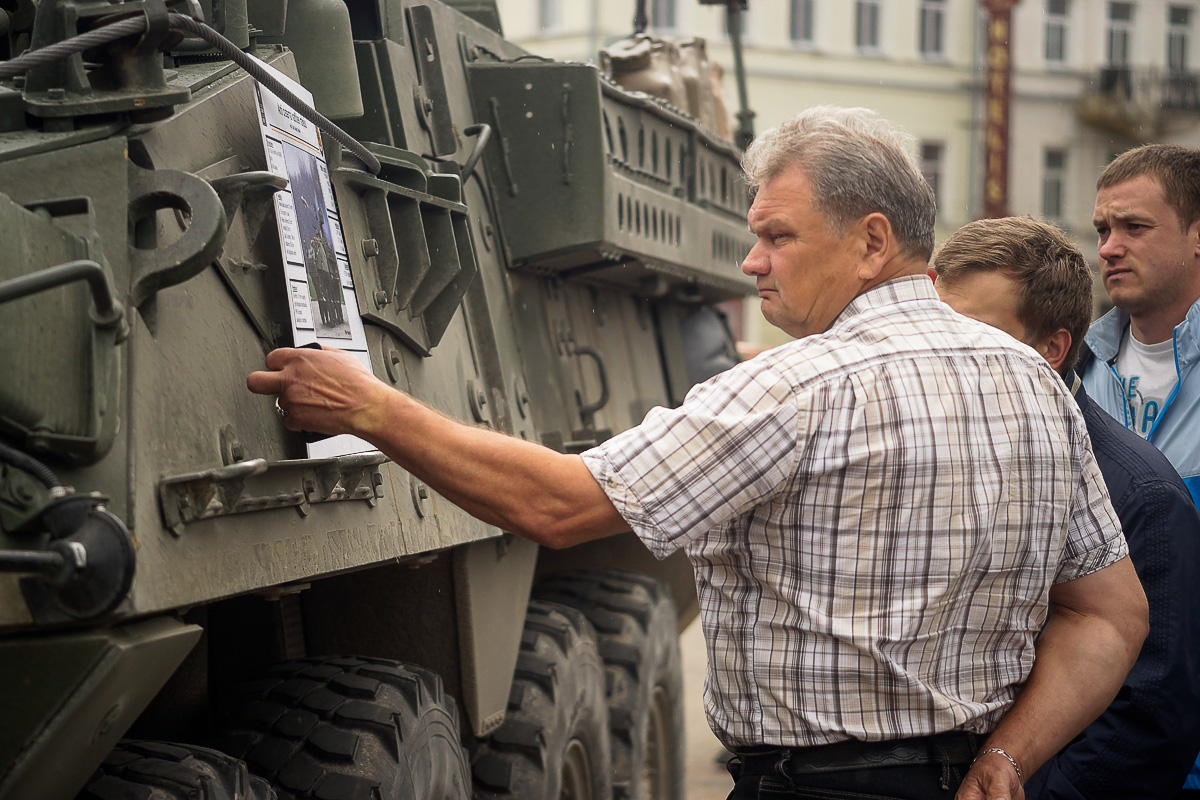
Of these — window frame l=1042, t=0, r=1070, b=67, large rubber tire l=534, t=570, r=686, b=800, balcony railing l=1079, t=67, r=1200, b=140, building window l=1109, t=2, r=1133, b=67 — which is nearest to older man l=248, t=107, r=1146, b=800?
large rubber tire l=534, t=570, r=686, b=800

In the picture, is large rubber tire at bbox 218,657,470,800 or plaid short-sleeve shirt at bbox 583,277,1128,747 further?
→ large rubber tire at bbox 218,657,470,800

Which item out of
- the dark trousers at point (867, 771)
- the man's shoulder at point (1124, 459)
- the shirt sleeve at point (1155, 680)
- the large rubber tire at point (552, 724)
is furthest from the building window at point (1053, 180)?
the dark trousers at point (867, 771)

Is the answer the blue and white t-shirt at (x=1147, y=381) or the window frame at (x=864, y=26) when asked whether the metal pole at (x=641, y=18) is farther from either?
the window frame at (x=864, y=26)

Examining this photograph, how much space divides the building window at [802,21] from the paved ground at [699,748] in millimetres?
19664

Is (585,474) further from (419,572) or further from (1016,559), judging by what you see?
(419,572)

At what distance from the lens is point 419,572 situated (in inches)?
167

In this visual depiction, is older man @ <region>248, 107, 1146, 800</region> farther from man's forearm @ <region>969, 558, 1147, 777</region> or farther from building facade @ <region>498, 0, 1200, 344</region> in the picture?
building facade @ <region>498, 0, 1200, 344</region>

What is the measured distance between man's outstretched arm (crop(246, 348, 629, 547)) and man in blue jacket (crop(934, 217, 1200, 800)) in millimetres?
1117

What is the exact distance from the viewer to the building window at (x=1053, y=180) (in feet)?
99.9

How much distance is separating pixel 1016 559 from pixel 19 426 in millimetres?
1627

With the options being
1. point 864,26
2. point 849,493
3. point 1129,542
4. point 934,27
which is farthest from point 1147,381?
point 934,27

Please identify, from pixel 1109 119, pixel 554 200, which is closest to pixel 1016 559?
pixel 554 200

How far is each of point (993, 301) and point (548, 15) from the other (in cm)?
2468

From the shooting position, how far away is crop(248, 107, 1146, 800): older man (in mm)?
2553
